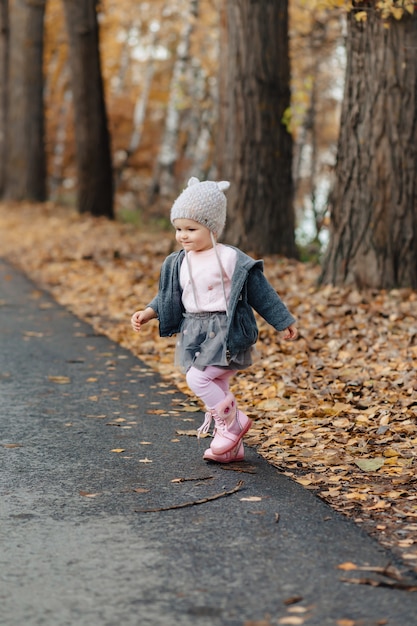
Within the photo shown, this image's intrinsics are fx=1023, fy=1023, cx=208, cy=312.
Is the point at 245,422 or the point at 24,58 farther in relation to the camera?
the point at 24,58

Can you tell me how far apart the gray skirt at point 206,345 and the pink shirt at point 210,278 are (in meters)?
0.06

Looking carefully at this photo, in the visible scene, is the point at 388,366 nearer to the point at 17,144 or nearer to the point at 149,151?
the point at 17,144

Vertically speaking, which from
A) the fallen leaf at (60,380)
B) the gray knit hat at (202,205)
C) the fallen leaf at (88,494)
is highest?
the gray knit hat at (202,205)

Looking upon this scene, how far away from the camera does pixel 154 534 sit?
4348mm

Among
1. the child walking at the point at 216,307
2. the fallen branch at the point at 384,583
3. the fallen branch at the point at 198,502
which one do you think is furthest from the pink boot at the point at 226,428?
the fallen branch at the point at 384,583

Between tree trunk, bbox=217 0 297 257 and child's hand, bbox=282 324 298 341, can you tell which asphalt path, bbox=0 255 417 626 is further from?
tree trunk, bbox=217 0 297 257

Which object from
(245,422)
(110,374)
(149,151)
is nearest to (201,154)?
(149,151)

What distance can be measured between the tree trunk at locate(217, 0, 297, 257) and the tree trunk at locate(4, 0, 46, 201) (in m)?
14.3

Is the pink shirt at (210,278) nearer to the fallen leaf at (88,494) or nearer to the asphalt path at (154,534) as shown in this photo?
the asphalt path at (154,534)

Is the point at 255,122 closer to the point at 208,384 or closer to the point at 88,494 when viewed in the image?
the point at 208,384

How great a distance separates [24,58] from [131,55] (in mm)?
18767

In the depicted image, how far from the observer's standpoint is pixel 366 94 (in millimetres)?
10062

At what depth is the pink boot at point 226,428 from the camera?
545 cm

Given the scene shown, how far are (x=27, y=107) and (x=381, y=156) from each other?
18568 millimetres
